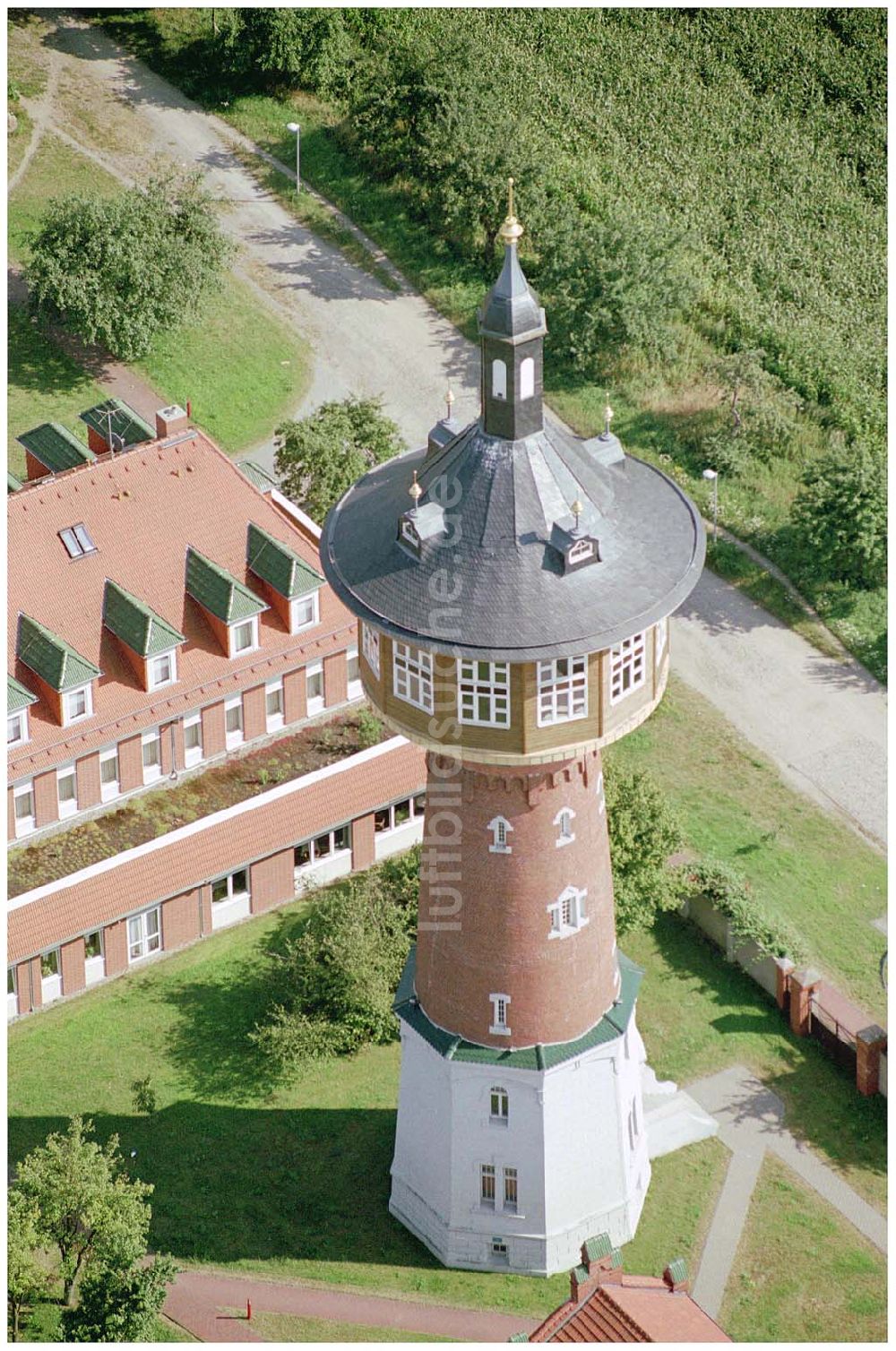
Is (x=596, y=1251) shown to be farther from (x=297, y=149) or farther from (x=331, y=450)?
(x=297, y=149)

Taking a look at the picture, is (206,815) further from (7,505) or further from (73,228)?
(73,228)

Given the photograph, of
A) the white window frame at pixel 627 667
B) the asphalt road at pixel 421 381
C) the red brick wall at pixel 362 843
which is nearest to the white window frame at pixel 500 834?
the white window frame at pixel 627 667

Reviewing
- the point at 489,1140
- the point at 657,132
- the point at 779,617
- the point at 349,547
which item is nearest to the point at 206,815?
the point at 489,1140

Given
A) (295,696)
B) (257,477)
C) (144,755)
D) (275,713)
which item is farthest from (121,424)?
(144,755)

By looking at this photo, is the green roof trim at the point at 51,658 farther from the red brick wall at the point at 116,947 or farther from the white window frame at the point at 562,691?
the white window frame at the point at 562,691

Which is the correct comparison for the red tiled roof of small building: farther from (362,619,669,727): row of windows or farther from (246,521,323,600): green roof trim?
(246,521,323,600): green roof trim

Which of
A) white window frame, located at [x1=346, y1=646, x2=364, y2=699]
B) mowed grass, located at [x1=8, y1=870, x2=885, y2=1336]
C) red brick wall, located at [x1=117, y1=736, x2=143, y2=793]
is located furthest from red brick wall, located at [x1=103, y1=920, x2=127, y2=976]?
white window frame, located at [x1=346, y1=646, x2=364, y2=699]
